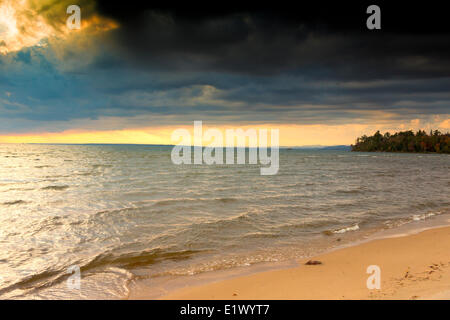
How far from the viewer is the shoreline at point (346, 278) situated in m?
6.25

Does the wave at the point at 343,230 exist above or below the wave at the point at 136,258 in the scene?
below

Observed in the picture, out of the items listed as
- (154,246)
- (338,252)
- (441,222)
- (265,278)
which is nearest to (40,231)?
(154,246)

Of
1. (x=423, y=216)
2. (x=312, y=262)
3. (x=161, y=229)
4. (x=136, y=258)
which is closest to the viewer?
(x=312, y=262)

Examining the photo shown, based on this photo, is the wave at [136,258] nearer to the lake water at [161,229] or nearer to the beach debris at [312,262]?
the lake water at [161,229]

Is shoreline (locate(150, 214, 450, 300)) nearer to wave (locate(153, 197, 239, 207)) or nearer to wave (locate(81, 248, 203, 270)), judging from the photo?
wave (locate(81, 248, 203, 270))

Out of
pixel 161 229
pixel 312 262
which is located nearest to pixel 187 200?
pixel 161 229

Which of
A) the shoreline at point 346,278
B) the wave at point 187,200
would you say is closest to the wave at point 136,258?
the shoreline at point 346,278

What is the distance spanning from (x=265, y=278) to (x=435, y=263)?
5.04 metres

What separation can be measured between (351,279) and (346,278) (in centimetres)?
13

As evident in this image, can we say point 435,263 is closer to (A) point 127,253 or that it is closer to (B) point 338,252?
(B) point 338,252

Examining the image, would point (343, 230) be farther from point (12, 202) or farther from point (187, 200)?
point (12, 202)

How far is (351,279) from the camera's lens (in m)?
7.21

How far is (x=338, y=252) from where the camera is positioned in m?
9.86

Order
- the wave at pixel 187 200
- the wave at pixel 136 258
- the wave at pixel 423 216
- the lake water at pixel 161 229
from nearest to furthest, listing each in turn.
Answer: the lake water at pixel 161 229, the wave at pixel 136 258, the wave at pixel 423 216, the wave at pixel 187 200
